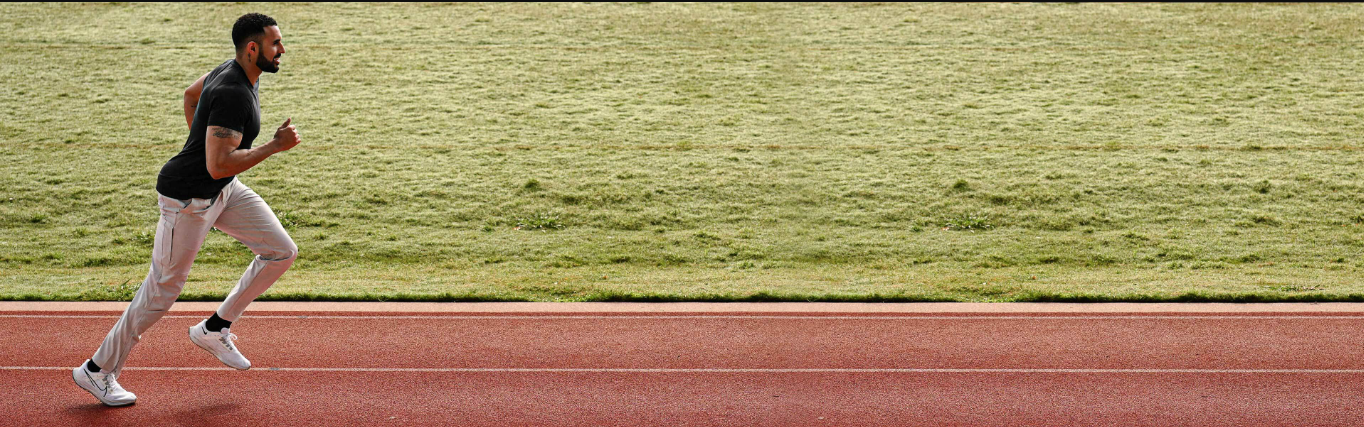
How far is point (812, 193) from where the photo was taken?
11.7m

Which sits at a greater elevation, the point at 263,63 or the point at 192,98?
the point at 263,63

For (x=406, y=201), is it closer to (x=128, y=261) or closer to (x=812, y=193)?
(x=128, y=261)

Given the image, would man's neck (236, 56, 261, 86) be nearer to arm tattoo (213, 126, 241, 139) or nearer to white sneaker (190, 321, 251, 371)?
arm tattoo (213, 126, 241, 139)

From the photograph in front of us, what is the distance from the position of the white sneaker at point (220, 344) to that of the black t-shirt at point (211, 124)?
33.0 inches

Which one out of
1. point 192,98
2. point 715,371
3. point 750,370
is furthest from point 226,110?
point 750,370

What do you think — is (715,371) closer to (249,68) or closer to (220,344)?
(220,344)

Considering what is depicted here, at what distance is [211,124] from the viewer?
442cm

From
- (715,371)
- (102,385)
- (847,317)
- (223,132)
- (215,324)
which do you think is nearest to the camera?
(223,132)

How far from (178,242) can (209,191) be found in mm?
271

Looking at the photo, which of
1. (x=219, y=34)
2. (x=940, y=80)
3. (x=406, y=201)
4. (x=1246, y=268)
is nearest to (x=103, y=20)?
(x=219, y=34)

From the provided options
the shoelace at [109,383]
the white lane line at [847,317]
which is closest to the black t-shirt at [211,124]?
the shoelace at [109,383]

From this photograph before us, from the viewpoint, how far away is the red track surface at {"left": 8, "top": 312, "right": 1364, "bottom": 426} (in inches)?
194

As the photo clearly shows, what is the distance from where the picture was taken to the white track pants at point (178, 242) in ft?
15.3

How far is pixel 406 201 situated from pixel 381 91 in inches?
199
